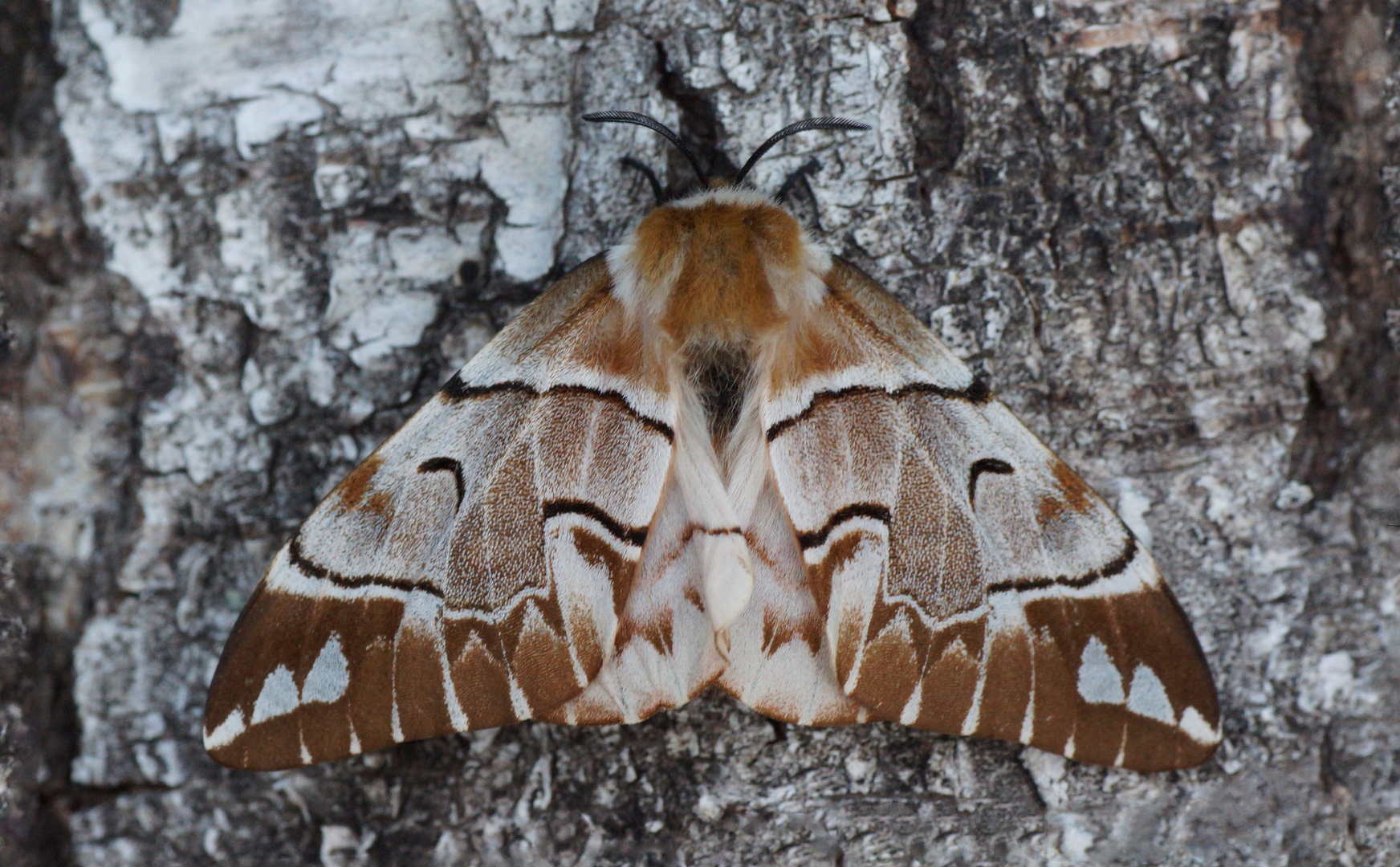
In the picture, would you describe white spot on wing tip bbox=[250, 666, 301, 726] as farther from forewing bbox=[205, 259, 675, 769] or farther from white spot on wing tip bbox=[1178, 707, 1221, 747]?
white spot on wing tip bbox=[1178, 707, 1221, 747]

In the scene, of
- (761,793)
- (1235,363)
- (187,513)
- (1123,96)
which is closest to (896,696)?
(761,793)

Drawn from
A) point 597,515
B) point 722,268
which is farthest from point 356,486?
point 722,268

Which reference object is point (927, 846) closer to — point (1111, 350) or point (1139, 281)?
point (1111, 350)

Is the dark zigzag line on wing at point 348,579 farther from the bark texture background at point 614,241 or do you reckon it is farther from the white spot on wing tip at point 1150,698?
the white spot on wing tip at point 1150,698

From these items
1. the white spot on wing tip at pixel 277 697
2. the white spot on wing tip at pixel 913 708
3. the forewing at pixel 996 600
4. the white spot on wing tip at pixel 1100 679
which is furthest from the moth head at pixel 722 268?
the white spot on wing tip at pixel 277 697

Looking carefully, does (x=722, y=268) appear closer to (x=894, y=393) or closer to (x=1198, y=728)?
(x=894, y=393)

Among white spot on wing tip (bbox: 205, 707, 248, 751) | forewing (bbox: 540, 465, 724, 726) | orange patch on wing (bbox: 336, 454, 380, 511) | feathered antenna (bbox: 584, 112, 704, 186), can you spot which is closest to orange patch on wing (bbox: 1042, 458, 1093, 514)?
forewing (bbox: 540, 465, 724, 726)

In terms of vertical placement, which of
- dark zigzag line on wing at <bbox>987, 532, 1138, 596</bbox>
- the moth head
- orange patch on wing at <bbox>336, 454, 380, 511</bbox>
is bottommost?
dark zigzag line on wing at <bbox>987, 532, 1138, 596</bbox>
